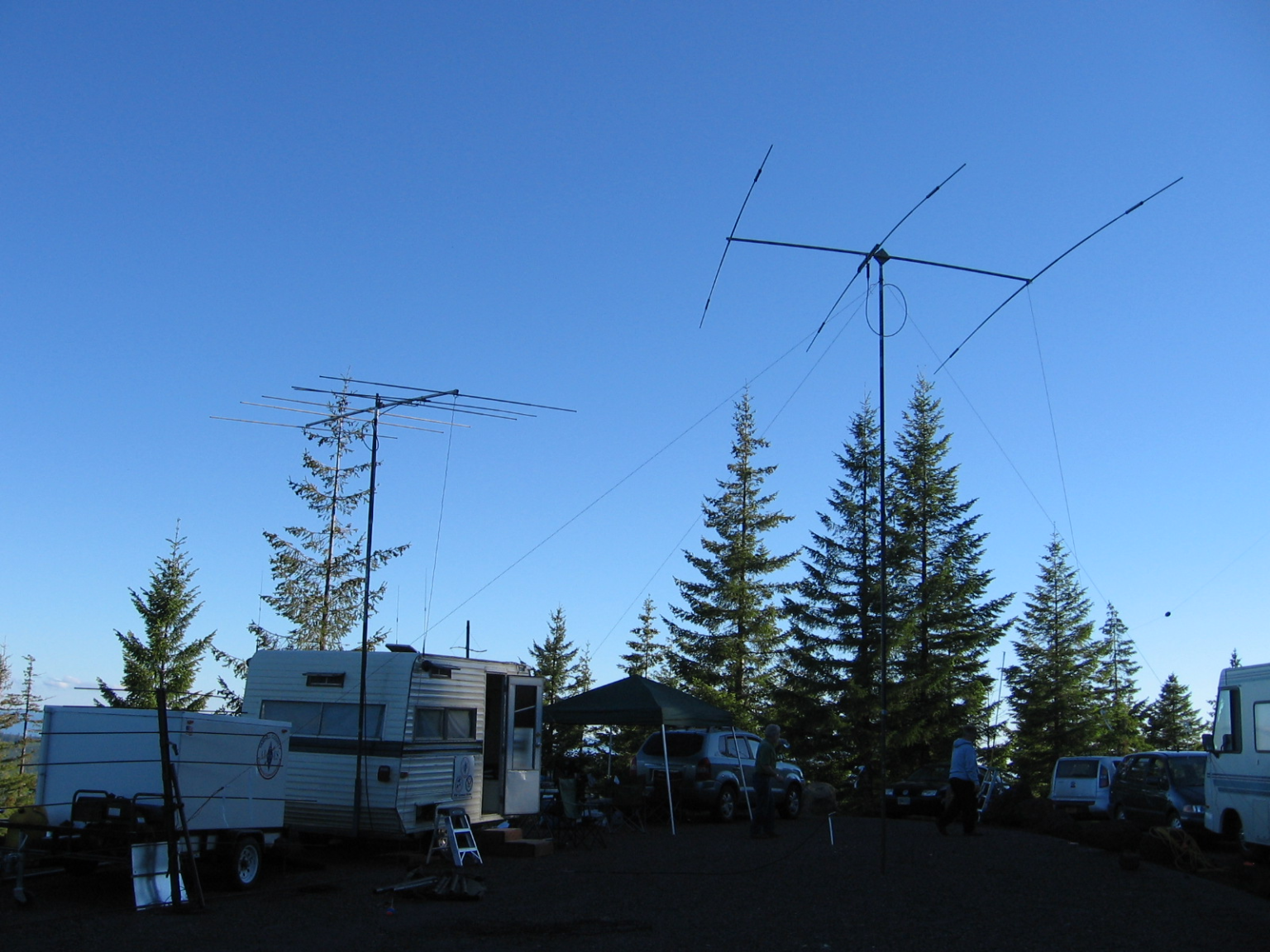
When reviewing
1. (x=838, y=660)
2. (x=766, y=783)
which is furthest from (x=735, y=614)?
(x=766, y=783)

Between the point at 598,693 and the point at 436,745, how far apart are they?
19.2 feet

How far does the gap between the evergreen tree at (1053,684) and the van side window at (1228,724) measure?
2835 centimetres

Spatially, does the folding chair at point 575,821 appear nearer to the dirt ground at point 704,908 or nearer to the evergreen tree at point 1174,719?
the dirt ground at point 704,908

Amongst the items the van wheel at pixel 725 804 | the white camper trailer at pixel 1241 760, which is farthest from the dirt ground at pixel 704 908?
the van wheel at pixel 725 804

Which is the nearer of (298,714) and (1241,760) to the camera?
(1241,760)

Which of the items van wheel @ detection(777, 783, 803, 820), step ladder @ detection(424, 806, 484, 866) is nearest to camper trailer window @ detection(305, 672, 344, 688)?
step ladder @ detection(424, 806, 484, 866)

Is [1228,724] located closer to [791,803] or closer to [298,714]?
[791,803]

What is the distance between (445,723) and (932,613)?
25.4 meters

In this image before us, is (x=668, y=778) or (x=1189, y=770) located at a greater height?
(x=1189, y=770)

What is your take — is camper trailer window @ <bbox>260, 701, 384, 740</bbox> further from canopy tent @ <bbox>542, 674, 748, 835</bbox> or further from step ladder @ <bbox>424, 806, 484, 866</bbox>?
canopy tent @ <bbox>542, 674, 748, 835</bbox>

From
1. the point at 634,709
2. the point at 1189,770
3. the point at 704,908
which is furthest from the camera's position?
the point at 634,709

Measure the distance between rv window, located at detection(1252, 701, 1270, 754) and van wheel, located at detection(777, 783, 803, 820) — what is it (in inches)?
375

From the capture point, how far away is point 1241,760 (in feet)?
44.4

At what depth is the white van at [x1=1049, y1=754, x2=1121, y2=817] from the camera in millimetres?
21672
